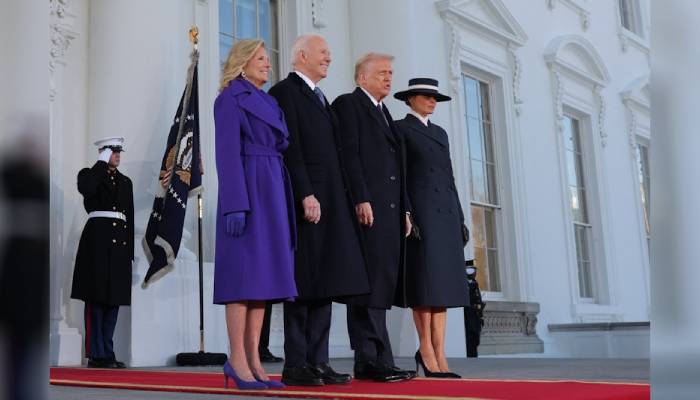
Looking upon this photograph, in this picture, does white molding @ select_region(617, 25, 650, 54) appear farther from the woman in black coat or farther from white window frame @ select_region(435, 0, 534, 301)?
the woman in black coat

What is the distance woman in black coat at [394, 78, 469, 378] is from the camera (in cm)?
371

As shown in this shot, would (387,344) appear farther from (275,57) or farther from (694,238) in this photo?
(275,57)

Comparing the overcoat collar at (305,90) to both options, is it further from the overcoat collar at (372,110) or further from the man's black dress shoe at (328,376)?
the man's black dress shoe at (328,376)

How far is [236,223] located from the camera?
2.81 metres

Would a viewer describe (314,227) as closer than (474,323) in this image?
Yes

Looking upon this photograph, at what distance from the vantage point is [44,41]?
0.35 m

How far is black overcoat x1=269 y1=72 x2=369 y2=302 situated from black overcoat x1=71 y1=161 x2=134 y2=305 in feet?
7.22

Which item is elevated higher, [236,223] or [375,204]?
[375,204]

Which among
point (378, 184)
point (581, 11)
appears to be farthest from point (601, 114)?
point (378, 184)

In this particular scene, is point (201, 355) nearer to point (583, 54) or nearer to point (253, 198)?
point (253, 198)

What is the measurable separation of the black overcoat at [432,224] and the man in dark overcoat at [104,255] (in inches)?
84.0

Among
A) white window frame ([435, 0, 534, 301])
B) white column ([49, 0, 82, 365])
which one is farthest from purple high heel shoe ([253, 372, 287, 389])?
white window frame ([435, 0, 534, 301])

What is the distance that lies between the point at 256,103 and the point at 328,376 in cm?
104

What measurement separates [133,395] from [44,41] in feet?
7.91
